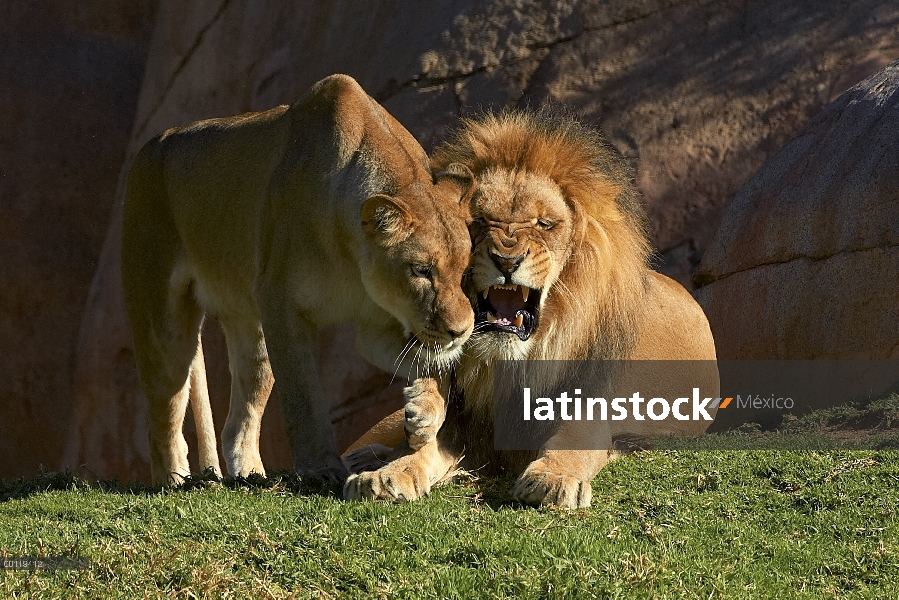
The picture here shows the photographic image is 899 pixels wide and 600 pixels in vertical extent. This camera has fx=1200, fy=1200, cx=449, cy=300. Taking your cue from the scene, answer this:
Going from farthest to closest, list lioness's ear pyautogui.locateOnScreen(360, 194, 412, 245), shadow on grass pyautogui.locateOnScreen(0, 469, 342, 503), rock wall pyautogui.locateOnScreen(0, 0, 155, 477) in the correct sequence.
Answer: rock wall pyautogui.locateOnScreen(0, 0, 155, 477)
shadow on grass pyautogui.locateOnScreen(0, 469, 342, 503)
lioness's ear pyautogui.locateOnScreen(360, 194, 412, 245)

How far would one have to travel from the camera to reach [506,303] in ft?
15.3

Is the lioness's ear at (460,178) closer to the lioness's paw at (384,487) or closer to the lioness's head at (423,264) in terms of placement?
the lioness's head at (423,264)

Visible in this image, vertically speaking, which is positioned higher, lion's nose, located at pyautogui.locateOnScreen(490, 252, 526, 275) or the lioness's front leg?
lion's nose, located at pyautogui.locateOnScreen(490, 252, 526, 275)

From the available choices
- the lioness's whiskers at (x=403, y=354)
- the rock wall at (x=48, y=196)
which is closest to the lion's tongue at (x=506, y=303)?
the lioness's whiskers at (x=403, y=354)

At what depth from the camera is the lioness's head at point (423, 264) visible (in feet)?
14.2

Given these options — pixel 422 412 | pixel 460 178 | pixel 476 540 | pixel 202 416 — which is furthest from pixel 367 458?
pixel 202 416

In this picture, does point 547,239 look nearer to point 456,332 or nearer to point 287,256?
point 456,332

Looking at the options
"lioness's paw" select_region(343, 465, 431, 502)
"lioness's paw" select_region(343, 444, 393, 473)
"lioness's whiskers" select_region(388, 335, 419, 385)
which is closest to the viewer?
"lioness's paw" select_region(343, 465, 431, 502)

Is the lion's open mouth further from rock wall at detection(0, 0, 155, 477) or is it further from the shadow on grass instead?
rock wall at detection(0, 0, 155, 477)

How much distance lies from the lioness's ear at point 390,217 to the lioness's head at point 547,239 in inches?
11.9

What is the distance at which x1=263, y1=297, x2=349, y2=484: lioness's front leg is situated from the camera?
4.69m

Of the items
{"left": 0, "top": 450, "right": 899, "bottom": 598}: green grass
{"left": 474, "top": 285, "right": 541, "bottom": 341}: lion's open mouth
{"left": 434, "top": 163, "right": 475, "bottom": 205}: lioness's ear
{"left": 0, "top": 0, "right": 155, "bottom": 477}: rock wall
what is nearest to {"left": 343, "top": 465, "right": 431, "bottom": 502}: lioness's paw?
{"left": 0, "top": 450, "right": 899, "bottom": 598}: green grass

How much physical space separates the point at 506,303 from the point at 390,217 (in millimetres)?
604

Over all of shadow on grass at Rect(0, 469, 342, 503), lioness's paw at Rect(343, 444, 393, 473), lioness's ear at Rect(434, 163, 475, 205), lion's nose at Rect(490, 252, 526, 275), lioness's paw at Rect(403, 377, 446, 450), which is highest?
lioness's ear at Rect(434, 163, 475, 205)
